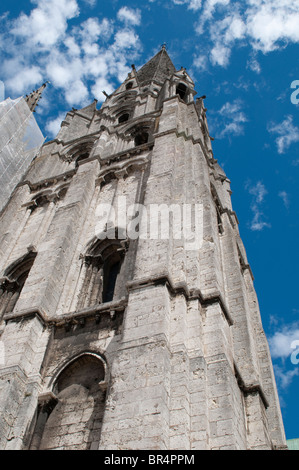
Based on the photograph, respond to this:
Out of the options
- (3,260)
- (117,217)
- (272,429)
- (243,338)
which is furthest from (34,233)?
(272,429)

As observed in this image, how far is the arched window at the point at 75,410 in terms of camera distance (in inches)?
293

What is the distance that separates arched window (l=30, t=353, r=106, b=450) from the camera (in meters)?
7.43

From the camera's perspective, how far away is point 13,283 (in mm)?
12539

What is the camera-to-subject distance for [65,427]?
772 cm

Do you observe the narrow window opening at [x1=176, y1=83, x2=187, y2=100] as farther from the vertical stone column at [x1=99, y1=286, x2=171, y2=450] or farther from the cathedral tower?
the vertical stone column at [x1=99, y1=286, x2=171, y2=450]

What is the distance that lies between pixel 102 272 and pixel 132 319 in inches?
152

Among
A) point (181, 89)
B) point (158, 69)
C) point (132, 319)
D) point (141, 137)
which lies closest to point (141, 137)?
point (141, 137)

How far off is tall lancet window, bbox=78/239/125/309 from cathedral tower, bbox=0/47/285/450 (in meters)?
Answer: 0.03

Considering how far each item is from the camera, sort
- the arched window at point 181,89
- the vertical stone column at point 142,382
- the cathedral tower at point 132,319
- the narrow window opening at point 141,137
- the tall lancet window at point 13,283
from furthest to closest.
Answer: the arched window at point 181,89, the narrow window opening at point 141,137, the tall lancet window at point 13,283, the cathedral tower at point 132,319, the vertical stone column at point 142,382

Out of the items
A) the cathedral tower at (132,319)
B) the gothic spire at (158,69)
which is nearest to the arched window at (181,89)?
the gothic spire at (158,69)

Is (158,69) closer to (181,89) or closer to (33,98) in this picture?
(181,89)

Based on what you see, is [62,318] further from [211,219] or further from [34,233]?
[34,233]

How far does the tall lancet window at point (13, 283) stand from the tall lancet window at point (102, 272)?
6.86ft

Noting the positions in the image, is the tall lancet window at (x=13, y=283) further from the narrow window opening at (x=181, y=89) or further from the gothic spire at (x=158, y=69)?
the gothic spire at (x=158, y=69)
